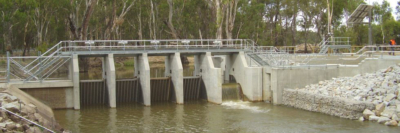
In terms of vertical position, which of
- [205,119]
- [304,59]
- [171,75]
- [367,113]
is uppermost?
[304,59]

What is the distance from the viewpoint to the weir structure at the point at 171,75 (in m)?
29.2

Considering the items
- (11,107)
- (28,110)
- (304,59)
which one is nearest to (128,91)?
(28,110)

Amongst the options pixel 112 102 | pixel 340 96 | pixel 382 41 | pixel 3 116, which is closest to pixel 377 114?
pixel 340 96

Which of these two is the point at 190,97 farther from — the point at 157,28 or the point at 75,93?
the point at 157,28

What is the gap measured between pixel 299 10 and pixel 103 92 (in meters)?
47.7

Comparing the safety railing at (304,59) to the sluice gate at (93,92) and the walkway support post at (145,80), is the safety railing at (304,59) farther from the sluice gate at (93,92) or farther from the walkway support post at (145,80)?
the sluice gate at (93,92)

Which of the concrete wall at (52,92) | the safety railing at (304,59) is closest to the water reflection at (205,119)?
the concrete wall at (52,92)

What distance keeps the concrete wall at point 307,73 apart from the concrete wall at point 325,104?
74cm

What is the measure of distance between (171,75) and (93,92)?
601 centimetres

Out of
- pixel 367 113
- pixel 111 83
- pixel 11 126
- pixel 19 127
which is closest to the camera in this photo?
pixel 11 126

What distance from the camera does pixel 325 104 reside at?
26922 millimetres

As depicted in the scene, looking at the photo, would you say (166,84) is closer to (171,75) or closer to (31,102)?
(171,75)

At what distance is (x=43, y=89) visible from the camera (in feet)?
94.1

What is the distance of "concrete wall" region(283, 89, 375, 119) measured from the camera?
2503 centimetres
